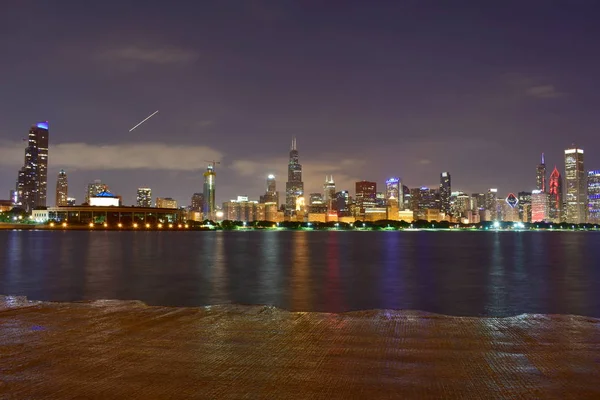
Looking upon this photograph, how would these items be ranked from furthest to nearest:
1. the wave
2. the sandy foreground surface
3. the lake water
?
the lake water < the wave < the sandy foreground surface

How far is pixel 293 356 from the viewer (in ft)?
33.4

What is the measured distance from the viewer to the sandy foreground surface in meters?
8.30

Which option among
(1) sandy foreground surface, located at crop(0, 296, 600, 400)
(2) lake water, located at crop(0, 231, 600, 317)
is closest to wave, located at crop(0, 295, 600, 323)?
(1) sandy foreground surface, located at crop(0, 296, 600, 400)

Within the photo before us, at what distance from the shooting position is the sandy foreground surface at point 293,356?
8.30 m

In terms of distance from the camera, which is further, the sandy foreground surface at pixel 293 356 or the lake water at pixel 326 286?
the lake water at pixel 326 286

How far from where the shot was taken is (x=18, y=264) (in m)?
67.4

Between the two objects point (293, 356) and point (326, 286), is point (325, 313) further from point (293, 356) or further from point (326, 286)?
point (326, 286)

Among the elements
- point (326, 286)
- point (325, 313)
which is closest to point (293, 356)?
point (325, 313)

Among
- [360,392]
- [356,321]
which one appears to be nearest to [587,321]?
[356,321]

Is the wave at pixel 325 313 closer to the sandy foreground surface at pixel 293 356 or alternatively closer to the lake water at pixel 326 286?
the sandy foreground surface at pixel 293 356

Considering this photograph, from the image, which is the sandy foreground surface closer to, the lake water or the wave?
the wave

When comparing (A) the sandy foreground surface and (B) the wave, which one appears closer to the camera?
(A) the sandy foreground surface

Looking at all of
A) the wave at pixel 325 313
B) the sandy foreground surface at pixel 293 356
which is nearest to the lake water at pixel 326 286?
the wave at pixel 325 313

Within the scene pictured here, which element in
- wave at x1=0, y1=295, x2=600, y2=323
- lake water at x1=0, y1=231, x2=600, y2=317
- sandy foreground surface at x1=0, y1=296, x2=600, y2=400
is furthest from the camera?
lake water at x1=0, y1=231, x2=600, y2=317
